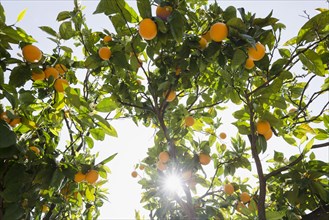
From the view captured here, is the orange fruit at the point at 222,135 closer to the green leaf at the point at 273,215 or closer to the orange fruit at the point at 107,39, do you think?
the green leaf at the point at 273,215

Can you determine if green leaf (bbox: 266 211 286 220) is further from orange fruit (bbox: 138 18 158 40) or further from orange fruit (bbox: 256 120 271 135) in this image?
orange fruit (bbox: 138 18 158 40)

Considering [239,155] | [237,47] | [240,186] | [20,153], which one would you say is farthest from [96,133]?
[240,186]

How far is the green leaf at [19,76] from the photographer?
175 cm

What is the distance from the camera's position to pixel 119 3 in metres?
1.63

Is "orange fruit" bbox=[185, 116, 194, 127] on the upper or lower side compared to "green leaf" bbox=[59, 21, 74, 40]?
lower

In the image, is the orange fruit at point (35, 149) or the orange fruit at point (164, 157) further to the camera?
the orange fruit at point (164, 157)

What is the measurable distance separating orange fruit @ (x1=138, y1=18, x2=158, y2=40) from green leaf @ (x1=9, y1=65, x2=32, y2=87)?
82 cm

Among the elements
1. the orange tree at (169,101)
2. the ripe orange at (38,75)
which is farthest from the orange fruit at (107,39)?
the ripe orange at (38,75)

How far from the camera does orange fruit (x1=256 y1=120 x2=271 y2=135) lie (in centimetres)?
199

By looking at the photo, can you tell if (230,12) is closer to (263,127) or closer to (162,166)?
(263,127)

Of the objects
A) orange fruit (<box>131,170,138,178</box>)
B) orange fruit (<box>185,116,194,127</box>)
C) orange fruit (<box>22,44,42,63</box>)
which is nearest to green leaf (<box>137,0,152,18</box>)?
orange fruit (<box>22,44,42,63</box>)

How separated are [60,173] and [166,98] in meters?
1.09

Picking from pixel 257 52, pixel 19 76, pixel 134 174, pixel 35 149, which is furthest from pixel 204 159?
pixel 134 174

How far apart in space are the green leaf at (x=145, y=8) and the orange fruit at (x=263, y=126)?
1.10 metres
